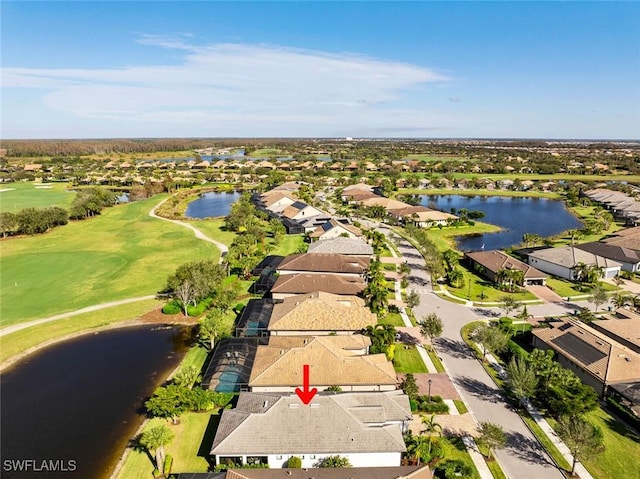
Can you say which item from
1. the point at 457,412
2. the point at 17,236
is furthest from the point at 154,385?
the point at 17,236

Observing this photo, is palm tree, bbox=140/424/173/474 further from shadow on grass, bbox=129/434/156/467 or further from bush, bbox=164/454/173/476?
shadow on grass, bbox=129/434/156/467

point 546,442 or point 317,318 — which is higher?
point 317,318

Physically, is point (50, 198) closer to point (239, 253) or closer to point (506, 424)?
point (239, 253)

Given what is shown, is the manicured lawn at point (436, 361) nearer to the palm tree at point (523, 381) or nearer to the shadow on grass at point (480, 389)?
the shadow on grass at point (480, 389)

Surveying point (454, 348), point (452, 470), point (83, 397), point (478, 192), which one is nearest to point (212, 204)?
point (478, 192)

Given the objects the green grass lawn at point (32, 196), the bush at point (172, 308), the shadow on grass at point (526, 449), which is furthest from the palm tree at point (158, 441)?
the green grass lawn at point (32, 196)

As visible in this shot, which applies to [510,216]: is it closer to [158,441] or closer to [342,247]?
[342,247]
